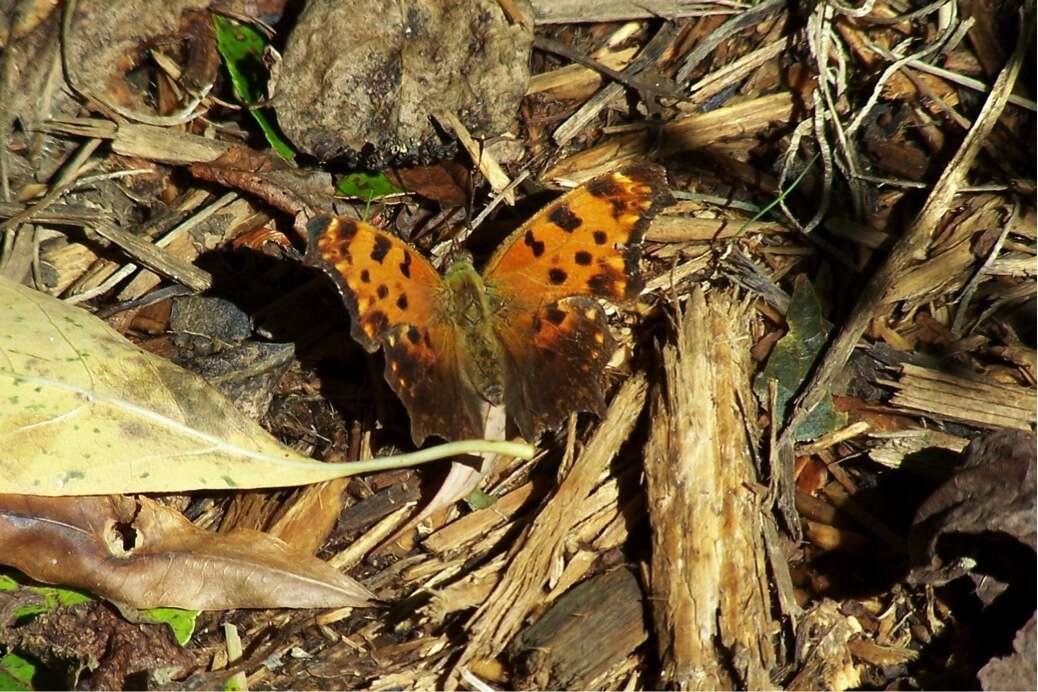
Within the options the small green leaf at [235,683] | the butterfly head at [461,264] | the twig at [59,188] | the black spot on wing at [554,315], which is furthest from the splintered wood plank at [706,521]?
the twig at [59,188]

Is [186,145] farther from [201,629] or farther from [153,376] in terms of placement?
[201,629]

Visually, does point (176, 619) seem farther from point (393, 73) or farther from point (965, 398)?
point (965, 398)

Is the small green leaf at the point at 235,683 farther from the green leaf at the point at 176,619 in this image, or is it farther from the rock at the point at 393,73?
the rock at the point at 393,73

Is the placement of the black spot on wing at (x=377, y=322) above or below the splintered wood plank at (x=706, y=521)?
above

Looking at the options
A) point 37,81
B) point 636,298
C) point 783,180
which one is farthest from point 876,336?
point 37,81

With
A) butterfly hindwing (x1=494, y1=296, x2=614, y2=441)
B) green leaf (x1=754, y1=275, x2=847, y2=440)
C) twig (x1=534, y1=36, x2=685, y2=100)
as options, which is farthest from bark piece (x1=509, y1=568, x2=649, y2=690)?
twig (x1=534, y1=36, x2=685, y2=100)

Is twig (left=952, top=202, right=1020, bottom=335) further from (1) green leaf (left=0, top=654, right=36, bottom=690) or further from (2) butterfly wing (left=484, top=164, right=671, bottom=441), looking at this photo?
(1) green leaf (left=0, top=654, right=36, bottom=690)
